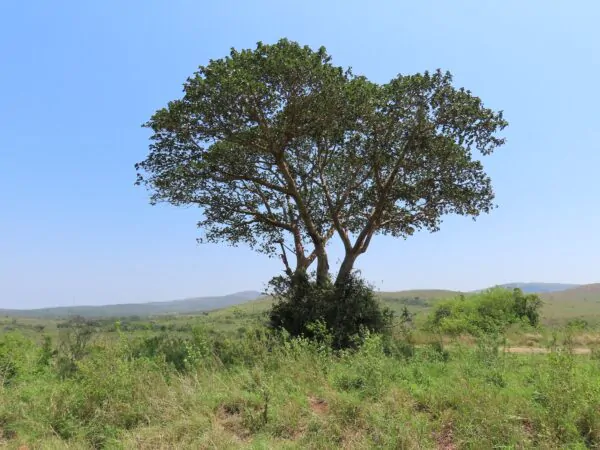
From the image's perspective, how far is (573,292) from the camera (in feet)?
259

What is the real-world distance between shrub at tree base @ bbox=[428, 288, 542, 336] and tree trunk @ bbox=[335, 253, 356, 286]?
432 inches

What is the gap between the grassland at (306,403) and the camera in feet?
20.8

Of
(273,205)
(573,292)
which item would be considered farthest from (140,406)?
(573,292)

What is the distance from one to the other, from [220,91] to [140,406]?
1013cm

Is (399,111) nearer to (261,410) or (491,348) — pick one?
(491,348)

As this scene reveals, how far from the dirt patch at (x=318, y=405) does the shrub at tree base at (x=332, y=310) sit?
6374mm

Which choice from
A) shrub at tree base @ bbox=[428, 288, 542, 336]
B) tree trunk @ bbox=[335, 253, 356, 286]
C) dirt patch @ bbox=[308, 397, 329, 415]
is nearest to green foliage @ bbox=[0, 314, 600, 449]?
dirt patch @ bbox=[308, 397, 329, 415]

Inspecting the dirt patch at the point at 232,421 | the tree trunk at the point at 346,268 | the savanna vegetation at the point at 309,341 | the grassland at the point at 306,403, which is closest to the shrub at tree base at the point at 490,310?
the savanna vegetation at the point at 309,341

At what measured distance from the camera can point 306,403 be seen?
7.64m

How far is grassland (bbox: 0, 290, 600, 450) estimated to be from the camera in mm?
6348

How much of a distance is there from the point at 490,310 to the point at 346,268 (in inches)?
671

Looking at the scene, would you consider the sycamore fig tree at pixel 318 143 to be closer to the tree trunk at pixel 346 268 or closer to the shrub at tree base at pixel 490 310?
the tree trunk at pixel 346 268

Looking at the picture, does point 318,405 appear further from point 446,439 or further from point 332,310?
point 332,310

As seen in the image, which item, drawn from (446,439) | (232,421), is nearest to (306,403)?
(232,421)
